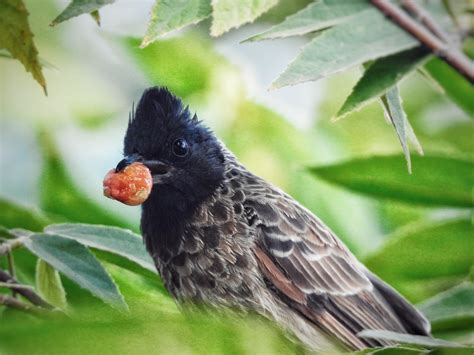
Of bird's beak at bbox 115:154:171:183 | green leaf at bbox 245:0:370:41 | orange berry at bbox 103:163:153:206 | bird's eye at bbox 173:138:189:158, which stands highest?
green leaf at bbox 245:0:370:41

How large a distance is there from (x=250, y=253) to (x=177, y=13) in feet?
0.75

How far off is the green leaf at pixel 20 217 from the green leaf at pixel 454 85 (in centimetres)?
36

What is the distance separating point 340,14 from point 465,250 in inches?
9.4

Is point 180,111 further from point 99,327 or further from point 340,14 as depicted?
point 99,327

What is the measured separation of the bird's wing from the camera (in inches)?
26.7

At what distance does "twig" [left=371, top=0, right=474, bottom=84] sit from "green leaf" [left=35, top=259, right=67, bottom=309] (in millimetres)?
320

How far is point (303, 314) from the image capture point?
2.22 ft

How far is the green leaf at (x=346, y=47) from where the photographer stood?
21.5 inches

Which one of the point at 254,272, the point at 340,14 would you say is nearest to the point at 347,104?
the point at 340,14

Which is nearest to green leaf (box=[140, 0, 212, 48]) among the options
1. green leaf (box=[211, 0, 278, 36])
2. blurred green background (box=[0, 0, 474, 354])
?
green leaf (box=[211, 0, 278, 36])

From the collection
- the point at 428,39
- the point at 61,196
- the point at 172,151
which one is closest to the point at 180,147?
the point at 172,151

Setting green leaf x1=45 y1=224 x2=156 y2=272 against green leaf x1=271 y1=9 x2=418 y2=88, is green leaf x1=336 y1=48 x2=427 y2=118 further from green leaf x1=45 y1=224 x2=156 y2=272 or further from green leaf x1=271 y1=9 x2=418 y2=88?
green leaf x1=45 y1=224 x2=156 y2=272

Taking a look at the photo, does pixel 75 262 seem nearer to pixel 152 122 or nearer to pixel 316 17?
pixel 152 122

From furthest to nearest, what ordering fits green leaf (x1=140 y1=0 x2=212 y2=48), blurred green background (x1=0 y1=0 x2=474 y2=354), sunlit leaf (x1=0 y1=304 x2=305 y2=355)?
blurred green background (x1=0 y1=0 x2=474 y2=354)
green leaf (x1=140 y1=0 x2=212 y2=48)
sunlit leaf (x1=0 y1=304 x2=305 y2=355)
